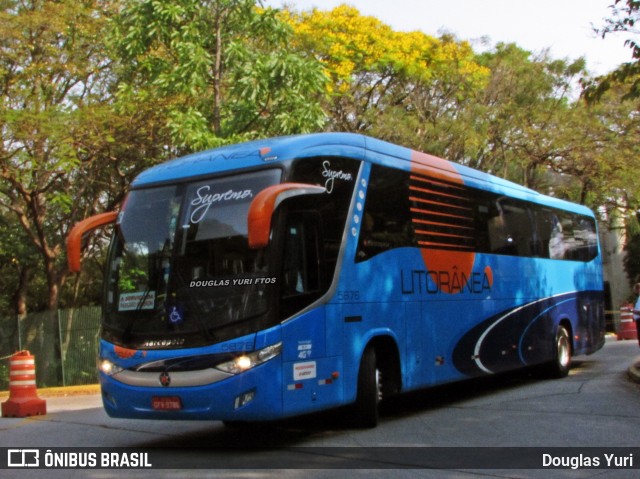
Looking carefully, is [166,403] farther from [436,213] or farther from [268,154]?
[436,213]

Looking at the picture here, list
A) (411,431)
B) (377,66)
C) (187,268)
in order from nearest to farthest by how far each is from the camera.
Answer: (187,268) → (411,431) → (377,66)

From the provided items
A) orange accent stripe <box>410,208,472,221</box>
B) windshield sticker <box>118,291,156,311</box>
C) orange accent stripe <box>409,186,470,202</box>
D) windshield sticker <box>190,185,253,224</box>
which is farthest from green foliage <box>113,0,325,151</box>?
windshield sticker <box>118,291,156,311</box>

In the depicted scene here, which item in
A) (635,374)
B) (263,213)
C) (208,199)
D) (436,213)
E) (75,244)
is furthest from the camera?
(635,374)

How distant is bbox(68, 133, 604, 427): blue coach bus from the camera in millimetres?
8516

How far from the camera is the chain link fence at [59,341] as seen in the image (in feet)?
80.8

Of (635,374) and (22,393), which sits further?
(635,374)

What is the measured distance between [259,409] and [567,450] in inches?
125

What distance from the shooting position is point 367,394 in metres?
9.95

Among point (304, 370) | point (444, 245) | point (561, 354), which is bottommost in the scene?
point (561, 354)

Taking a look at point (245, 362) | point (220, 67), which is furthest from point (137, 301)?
point (220, 67)

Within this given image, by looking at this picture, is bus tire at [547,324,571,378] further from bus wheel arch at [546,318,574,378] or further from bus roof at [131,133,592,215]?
bus roof at [131,133,592,215]

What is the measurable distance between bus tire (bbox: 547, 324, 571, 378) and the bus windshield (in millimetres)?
9103

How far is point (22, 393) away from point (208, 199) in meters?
6.54

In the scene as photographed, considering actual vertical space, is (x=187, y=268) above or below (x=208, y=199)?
below
